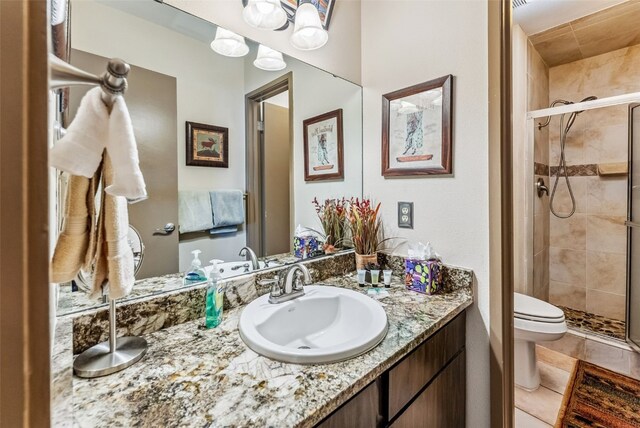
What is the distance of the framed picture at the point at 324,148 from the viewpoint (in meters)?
1.43

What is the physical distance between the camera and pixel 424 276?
A: 1108 millimetres

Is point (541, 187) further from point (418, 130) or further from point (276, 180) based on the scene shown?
point (276, 180)

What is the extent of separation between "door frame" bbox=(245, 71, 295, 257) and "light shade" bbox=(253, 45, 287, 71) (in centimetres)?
5

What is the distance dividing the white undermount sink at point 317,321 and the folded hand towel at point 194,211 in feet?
1.10

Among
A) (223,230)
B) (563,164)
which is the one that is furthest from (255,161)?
(563,164)

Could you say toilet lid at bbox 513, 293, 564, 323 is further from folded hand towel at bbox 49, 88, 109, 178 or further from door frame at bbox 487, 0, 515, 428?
folded hand towel at bbox 49, 88, 109, 178

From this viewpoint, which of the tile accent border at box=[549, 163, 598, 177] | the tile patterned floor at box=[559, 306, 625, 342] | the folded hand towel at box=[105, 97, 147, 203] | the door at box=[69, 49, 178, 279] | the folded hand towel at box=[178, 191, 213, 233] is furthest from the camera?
the tile accent border at box=[549, 163, 598, 177]

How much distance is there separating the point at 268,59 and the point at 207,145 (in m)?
0.44

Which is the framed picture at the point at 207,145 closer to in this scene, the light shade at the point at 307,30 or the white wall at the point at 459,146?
the light shade at the point at 307,30

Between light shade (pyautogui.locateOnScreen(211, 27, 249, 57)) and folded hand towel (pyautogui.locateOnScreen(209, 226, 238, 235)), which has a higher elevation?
light shade (pyautogui.locateOnScreen(211, 27, 249, 57))

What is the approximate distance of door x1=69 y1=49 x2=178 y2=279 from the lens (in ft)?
2.83

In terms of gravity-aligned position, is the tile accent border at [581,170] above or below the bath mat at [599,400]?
above

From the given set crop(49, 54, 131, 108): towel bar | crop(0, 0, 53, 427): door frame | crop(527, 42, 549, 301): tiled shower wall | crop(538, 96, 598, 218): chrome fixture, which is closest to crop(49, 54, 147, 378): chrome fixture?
crop(49, 54, 131, 108): towel bar

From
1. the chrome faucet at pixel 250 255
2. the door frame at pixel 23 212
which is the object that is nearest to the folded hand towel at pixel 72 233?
the door frame at pixel 23 212
